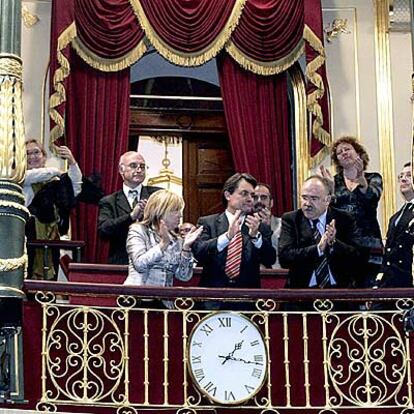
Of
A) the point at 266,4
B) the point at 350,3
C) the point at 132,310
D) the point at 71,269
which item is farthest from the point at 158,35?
the point at 132,310

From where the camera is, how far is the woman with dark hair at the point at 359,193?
9.65 metres

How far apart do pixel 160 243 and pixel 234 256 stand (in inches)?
20.9

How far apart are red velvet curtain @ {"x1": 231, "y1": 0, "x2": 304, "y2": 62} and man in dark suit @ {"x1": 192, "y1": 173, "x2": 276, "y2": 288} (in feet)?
10.8

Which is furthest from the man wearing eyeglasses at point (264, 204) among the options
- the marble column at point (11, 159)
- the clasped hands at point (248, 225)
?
the marble column at point (11, 159)

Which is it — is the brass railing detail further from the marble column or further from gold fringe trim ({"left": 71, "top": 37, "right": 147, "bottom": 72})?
gold fringe trim ({"left": 71, "top": 37, "right": 147, "bottom": 72})

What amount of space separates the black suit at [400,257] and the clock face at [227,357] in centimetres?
126

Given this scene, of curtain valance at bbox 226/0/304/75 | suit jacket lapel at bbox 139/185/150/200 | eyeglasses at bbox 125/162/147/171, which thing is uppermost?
curtain valance at bbox 226/0/304/75

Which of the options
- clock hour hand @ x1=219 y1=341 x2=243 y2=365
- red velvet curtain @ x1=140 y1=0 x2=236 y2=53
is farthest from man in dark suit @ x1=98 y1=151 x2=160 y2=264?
red velvet curtain @ x1=140 y1=0 x2=236 y2=53

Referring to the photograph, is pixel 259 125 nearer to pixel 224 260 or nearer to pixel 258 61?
pixel 258 61

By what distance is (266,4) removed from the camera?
466 inches

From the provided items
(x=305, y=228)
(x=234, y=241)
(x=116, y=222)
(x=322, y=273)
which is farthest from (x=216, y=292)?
(x=116, y=222)

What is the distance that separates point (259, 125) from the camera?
11.8 metres

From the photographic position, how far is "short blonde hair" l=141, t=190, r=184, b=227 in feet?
27.5

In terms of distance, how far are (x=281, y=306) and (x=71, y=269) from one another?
164 centimetres
